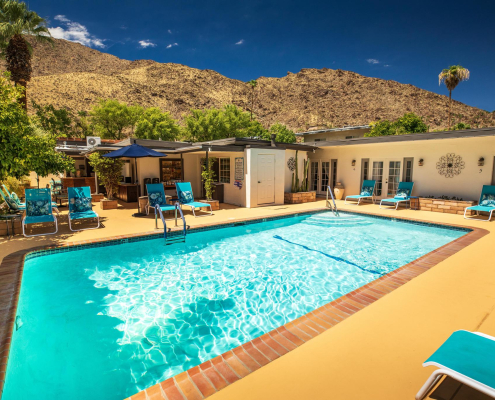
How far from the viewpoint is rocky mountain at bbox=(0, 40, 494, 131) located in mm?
49888

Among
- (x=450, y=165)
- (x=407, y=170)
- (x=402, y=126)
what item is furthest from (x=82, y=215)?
(x=402, y=126)

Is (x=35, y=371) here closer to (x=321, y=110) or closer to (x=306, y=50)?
(x=321, y=110)

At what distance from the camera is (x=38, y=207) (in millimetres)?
7258

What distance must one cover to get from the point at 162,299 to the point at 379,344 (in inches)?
116

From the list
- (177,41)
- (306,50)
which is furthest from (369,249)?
(177,41)

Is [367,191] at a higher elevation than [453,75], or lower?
lower

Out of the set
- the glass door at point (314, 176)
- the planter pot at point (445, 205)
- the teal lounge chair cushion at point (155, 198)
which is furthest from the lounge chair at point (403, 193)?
the teal lounge chair cushion at point (155, 198)

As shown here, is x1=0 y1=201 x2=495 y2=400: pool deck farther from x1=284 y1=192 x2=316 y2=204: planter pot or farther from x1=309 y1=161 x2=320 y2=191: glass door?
x1=309 y1=161 x2=320 y2=191: glass door

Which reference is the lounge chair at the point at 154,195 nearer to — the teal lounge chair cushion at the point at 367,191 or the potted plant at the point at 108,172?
the potted plant at the point at 108,172

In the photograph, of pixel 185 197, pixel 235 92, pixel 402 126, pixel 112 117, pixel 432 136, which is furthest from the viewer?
pixel 235 92

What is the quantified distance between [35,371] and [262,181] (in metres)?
9.40

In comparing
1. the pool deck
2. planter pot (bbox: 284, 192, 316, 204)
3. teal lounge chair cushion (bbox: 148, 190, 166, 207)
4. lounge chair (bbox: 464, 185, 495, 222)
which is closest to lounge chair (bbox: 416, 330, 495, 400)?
the pool deck

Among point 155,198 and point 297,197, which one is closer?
point 155,198

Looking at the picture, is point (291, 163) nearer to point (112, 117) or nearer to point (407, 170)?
point (407, 170)
